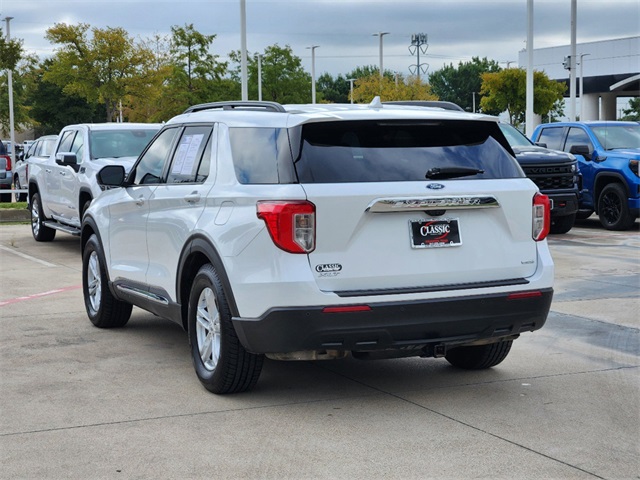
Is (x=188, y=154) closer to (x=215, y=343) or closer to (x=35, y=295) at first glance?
(x=215, y=343)

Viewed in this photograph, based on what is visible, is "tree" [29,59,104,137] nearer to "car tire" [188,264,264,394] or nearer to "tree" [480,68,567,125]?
"tree" [480,68,567,125]

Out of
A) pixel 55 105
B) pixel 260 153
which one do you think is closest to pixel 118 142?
pixel 260 153

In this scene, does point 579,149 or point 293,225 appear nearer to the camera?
point 293,225

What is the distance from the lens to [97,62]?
46406 mm

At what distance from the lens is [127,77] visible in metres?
46.9

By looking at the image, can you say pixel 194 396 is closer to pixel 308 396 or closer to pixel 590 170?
pixel 308 396

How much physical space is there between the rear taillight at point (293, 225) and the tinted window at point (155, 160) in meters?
2.07

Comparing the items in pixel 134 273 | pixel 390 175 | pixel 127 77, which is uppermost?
pixel 127 77

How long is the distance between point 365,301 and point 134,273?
2.74m

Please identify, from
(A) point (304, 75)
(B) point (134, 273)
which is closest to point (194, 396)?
(B) point (134, 273)

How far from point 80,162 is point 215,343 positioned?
931 cm

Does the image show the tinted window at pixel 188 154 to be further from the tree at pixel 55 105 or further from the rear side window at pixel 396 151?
the tree at pixel 55 105

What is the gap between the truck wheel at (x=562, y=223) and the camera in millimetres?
17625

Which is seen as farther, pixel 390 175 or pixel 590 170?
pixel 590 170
